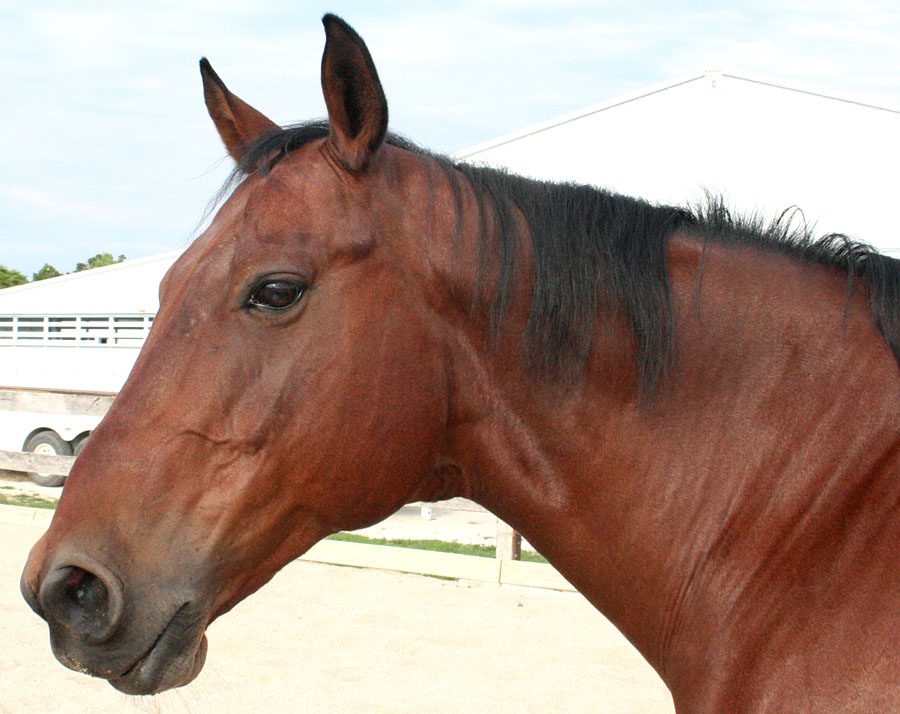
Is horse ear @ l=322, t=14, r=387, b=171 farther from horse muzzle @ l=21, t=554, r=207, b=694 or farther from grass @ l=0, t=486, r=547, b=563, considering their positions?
grass @ l=0, t=486, r=547, b=563

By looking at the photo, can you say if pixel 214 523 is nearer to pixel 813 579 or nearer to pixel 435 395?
pixel 435 395

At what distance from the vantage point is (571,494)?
1.70 meters

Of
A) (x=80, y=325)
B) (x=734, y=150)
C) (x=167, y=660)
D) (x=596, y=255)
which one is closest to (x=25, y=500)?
(x=80, y=325)

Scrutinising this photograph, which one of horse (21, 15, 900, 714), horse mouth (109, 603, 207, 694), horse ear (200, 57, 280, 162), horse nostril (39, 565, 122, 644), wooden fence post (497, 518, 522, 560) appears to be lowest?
wooden fence post (497, 518, 522, 560)

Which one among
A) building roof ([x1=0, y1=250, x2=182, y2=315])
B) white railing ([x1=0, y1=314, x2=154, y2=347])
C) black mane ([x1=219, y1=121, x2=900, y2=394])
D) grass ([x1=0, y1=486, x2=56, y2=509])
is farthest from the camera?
building roof ([x1=0, y1=250, x2=182, y2=315])

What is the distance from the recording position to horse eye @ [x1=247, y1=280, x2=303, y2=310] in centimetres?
160

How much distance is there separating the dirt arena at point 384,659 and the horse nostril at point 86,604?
3.04 meters

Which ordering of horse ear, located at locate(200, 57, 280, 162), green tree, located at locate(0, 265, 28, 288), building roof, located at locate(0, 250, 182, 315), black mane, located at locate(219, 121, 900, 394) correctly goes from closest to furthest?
1. black mane, located at locate(219, 121, 900, 394)
2. horse ear, located at locate(200, 57, 280, 162)
3. building roof, located at locate(0, 250, 182, 315)
4. green tree, located at locate(0, 265, 28, 288)

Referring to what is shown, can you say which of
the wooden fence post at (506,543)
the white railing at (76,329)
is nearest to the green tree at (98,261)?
the white railing at (76,329)

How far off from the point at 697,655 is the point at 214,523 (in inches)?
37.8

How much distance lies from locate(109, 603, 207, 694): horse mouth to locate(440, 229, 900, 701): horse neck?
2.10 feet

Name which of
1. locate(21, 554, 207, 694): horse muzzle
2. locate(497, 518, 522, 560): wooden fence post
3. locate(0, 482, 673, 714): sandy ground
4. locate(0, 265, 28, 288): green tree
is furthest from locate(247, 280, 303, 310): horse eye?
locate(0, 265, 28, 288): green tree

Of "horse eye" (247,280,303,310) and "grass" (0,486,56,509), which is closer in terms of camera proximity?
"horse eye" (247,280,303,310)

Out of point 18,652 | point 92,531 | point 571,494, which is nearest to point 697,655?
point 571,494
